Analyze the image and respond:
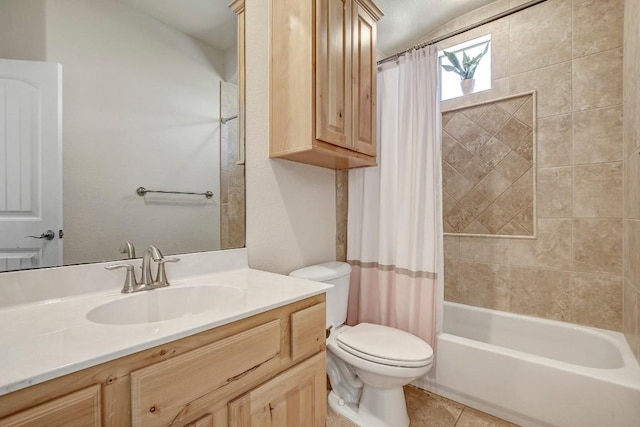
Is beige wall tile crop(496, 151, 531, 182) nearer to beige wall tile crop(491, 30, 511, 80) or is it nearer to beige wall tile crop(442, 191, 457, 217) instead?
beige wall tile crop(442, 191, 457, 217)

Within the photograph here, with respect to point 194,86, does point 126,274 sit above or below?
below

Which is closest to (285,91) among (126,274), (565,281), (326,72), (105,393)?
(326,72)

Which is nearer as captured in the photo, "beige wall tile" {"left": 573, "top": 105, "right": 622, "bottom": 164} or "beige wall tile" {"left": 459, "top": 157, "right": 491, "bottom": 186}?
"beige wall tile" {"left": 573, "top": 105, "right": 622, "bottom": 164}

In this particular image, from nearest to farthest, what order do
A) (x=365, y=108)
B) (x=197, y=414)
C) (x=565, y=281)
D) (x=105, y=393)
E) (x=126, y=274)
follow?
1. (x=105, y=393)
2. (x=197, y=414)
3. (x=126, y=274)
4. (x=365, y=108)
5. (x=565, y=281)

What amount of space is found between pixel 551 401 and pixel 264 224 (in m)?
1.59

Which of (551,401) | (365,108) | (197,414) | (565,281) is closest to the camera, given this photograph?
(197,414)

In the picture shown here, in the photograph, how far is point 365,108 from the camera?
61.5 inches

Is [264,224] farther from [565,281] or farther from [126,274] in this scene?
[565,281]

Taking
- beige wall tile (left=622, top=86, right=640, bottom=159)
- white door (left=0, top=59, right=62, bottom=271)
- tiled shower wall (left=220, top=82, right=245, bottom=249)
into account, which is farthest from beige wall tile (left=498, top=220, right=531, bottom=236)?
white door (left=0, top=59, right=62, bottom=271)

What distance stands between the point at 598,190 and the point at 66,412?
8.07 feet

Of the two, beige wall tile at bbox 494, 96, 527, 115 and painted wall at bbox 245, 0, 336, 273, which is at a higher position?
beige wall tile at bbox 494, 96, 527, 115

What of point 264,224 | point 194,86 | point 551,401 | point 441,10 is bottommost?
point 551,401

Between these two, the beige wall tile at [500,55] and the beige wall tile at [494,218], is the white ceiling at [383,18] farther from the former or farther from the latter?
the beige wall tile at [494,218]

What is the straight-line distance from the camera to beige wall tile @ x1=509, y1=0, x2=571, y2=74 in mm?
1795
